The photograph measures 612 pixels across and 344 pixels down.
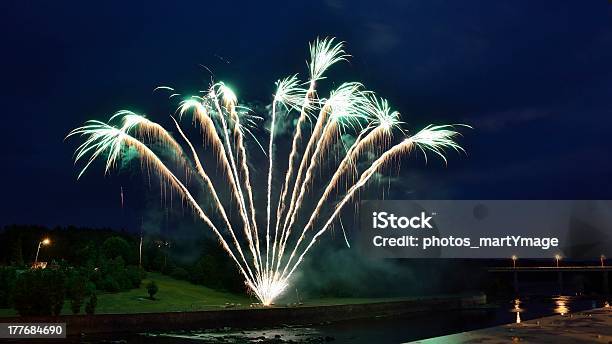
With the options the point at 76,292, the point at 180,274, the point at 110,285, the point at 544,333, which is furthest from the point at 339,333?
the point at 180,274

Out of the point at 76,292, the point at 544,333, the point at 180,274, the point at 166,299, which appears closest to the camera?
the point at 544,333

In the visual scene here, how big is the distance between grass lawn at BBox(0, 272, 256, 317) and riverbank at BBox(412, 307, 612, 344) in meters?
26.0

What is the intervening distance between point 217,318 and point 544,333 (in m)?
25.7

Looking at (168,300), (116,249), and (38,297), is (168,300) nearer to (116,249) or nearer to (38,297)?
(38,297)

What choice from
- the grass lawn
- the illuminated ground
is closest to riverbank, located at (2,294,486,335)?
the illuminated ground

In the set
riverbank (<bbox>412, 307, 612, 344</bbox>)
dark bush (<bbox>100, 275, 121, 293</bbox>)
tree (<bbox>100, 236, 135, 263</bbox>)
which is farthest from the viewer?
tree (<bbox>100, 236, 135, 263</bbox>)

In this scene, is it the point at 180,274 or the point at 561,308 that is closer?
the point at 180,274

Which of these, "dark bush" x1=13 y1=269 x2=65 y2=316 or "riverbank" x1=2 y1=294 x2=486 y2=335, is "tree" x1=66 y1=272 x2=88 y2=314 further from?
"riverbank" x1=2 y1=294 x2=486 y2=335

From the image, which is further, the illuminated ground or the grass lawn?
the illuminated ground

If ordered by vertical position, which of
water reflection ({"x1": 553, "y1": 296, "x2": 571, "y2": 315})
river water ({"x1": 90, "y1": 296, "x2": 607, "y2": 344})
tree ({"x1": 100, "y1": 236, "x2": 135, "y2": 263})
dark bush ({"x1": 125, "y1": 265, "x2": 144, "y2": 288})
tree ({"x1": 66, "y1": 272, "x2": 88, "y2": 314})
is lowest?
river water ({"x1": 90, "y1": 296, "x2": 607, "y2": 344})

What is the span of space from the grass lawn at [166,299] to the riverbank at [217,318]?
2.74 metres

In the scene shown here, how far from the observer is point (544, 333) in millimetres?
18859

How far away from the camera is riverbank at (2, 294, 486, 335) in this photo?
111ft

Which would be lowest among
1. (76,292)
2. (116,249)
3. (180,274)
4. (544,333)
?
(544,333)
